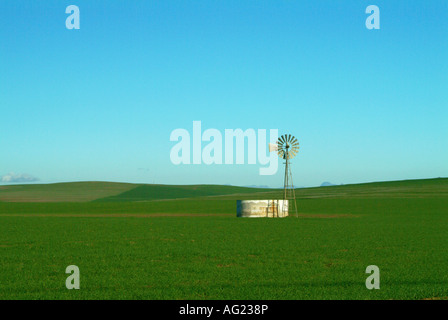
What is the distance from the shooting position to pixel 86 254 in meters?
19.6

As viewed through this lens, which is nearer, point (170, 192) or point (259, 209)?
point (259, 209)

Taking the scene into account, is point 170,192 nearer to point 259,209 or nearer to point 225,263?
point 259,209

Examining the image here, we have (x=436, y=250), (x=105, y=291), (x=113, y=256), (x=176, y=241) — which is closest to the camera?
(x=105, y=291)

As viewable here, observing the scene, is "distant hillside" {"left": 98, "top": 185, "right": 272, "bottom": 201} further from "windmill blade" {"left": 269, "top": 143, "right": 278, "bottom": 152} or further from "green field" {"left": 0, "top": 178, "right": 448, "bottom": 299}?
"green field" {"left": 0, "top": 178, "right": 448, "bottom": 299}

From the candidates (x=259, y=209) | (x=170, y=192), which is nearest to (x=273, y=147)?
(x=259, y=209)

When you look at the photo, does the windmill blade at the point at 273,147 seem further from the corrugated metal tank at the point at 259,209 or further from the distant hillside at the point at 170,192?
the distant hillside at the point at 170,192

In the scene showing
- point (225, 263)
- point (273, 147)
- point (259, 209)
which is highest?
point (273, 147)

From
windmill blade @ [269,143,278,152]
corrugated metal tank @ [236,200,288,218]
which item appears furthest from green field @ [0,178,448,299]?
windmill blade @ [269,143,278,152]

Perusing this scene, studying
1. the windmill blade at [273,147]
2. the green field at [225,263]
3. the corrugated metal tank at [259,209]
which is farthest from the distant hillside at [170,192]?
the green field at [225,263]
